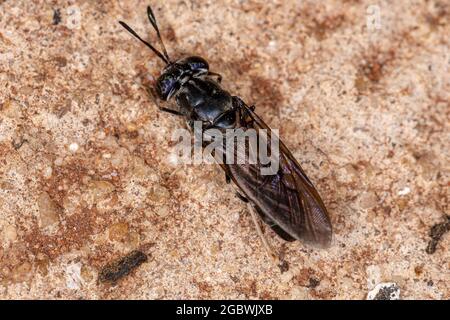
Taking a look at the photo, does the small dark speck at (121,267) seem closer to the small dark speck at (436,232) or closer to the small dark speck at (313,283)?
the small dark speck at (313,283)

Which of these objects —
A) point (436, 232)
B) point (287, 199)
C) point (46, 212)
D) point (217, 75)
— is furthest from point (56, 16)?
point (436, 232)

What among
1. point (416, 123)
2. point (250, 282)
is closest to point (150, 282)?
point (250, 282)

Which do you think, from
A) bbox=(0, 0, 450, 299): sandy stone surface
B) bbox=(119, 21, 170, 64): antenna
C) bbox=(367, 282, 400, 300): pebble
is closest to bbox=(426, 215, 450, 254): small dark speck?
bbox=(0, 0, 450, 299): sandy stone surface

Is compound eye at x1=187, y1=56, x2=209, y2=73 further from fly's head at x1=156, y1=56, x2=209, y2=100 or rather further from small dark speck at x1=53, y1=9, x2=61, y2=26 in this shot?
small dark speck at x1=53, y1=9, x2=61, y2=26

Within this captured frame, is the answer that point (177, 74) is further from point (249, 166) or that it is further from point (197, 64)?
point (249, 166)

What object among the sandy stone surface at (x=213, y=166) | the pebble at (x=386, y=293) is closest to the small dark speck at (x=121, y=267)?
the sandy stone surface at (x=213, y=166)

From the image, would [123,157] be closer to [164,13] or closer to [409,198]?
[164,13]
